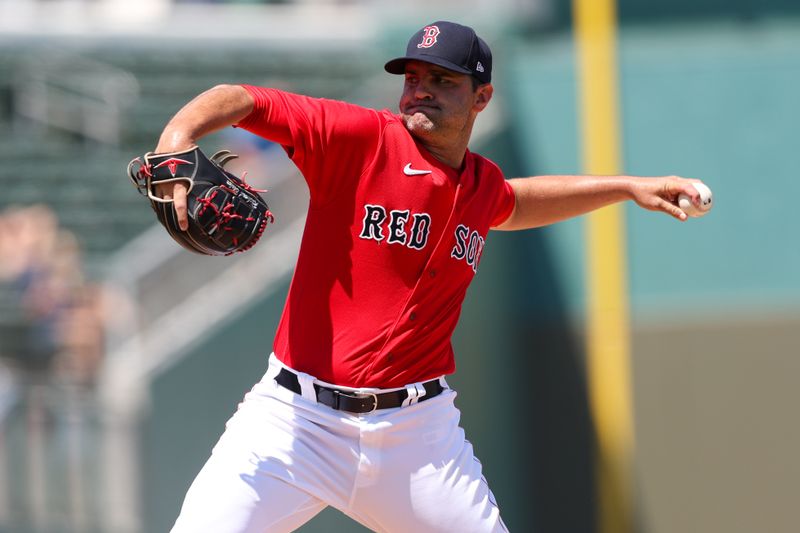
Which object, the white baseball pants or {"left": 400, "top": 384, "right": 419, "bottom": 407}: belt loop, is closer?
the white baseball pants

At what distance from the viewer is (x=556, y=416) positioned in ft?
32.4

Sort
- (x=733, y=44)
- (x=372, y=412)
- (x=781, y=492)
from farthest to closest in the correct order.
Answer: (x=733, y=44) < (x=781, y=492) < (x=372, y=412)

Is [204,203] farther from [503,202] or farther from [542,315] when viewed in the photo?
[542,315]

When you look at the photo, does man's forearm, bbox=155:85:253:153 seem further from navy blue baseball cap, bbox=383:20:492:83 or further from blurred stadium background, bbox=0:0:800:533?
blurred stadium background, bbox=0:0:800:533

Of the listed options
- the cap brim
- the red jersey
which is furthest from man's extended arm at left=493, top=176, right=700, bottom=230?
the cap brim

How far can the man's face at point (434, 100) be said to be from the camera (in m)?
4.34

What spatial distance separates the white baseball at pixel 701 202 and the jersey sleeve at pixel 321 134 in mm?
1195

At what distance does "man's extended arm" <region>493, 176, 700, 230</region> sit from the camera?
186 inches

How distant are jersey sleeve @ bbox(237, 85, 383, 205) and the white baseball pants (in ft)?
2.24

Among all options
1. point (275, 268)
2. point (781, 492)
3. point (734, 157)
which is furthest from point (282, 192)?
point (781, 492)

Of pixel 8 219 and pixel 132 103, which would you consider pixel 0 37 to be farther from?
pixel 8 219

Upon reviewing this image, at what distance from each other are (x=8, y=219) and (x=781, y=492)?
645 centimetres

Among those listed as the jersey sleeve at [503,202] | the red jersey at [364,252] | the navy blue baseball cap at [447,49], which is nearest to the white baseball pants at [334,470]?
the red jersey at [364,252]

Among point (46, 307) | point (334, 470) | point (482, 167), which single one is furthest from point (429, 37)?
point (46, 307)
